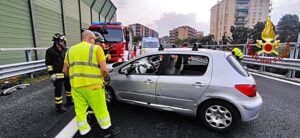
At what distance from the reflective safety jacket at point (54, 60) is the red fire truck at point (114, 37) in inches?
207

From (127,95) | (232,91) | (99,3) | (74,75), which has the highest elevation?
(99,3)

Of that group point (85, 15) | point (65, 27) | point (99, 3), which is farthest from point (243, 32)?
point (65, 27)

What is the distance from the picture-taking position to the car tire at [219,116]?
2.75m

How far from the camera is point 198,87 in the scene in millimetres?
2867

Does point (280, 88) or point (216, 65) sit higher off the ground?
point (216, 65)

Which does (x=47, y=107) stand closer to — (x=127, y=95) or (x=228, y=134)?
(x=127, y=95)

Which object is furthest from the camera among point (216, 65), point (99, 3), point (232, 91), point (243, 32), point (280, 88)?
point (243, 32)

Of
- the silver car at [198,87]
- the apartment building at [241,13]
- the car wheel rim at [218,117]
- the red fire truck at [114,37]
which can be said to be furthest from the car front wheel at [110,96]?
the apartment building at [241,13]

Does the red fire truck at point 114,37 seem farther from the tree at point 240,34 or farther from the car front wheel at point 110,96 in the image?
the tree at point 240,34

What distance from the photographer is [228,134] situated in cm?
275

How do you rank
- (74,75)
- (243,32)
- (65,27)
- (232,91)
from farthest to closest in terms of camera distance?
1. (243,32)
2. (65,27)
3. (232,91)
4. (74,75)

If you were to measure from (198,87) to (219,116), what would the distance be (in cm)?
64

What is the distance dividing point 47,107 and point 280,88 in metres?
7.05

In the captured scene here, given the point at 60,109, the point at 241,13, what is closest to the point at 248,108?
the point at 60,109
